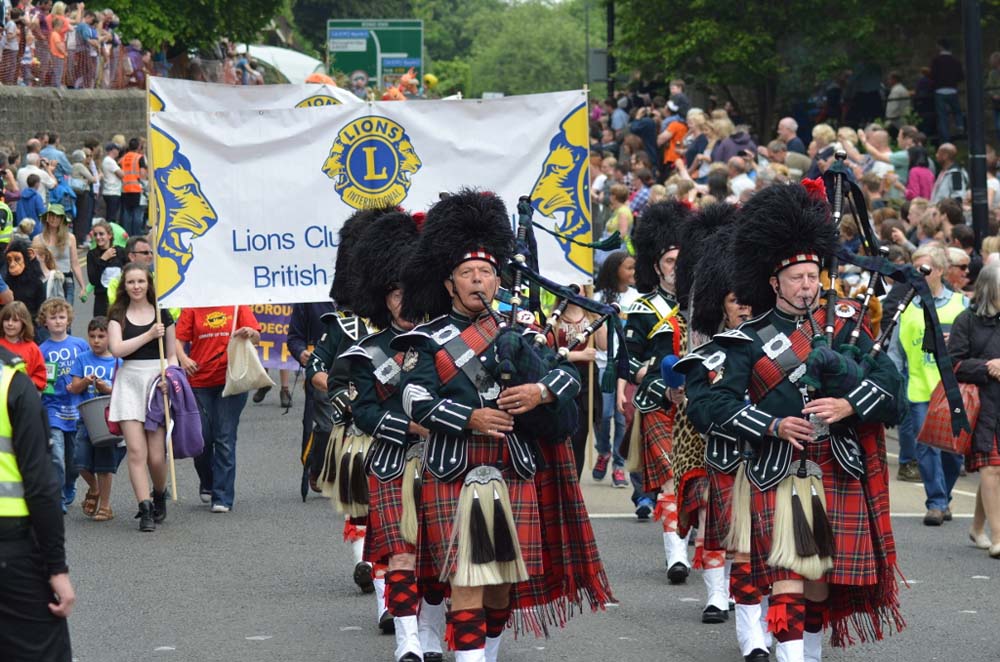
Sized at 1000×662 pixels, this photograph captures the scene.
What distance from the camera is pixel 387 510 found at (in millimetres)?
7461

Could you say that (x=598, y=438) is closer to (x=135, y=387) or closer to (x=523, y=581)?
(x=135, y=387)

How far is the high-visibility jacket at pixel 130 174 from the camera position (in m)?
30.9

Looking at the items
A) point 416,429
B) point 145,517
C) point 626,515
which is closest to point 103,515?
point 145,517

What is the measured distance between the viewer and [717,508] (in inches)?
292

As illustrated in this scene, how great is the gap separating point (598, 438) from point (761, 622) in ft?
19.2

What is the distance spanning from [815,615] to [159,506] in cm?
572

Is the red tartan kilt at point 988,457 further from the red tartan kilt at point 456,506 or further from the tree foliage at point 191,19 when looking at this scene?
the tree foliage at point 191,19

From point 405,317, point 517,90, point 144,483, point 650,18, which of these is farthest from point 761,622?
point 517,90

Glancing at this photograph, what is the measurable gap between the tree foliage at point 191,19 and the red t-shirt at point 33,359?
31929mm

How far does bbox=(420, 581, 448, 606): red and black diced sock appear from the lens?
286 inches

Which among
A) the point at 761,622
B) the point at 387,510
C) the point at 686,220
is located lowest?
the point at 761,622

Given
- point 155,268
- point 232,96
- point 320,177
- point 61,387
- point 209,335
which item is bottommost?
point 61,387

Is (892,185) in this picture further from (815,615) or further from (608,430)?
(815,615)

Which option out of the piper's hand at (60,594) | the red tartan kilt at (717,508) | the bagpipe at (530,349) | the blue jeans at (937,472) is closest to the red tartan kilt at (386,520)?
the bagpipe at (530,349)
